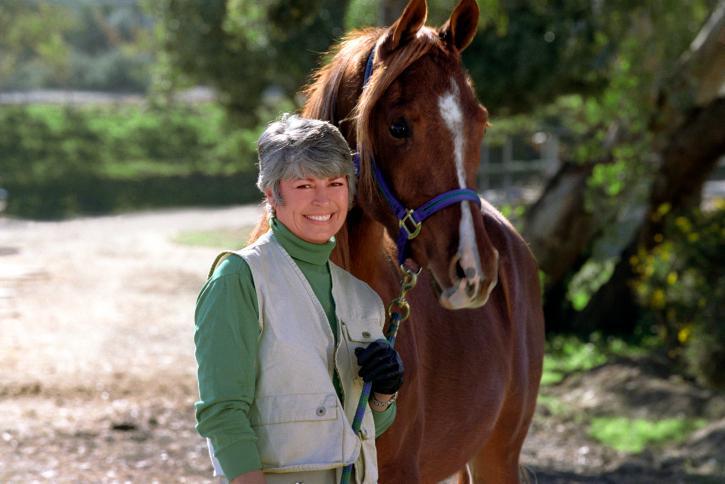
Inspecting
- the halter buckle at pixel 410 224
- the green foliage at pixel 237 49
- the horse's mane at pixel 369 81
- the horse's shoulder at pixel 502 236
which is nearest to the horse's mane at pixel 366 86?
the horse's mane at pixel 369 81

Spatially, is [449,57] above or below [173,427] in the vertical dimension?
above

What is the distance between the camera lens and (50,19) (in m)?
38.2

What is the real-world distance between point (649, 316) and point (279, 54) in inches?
283

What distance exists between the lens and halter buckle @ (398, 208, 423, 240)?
2.73m

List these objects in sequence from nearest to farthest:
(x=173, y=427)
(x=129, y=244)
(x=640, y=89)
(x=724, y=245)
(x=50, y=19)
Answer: (x=173, y=427)
(x=724, y=245)
(x=640, y=89)
(x=129, y=244)
(x=50, y=19)

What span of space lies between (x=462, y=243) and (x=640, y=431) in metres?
5.67

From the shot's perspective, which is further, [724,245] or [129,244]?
[129,244]

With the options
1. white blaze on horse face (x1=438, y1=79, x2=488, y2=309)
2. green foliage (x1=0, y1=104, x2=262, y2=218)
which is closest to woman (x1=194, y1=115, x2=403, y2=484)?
white blaze on horse face (x1=438, y1=79, x2=488, y2=309)

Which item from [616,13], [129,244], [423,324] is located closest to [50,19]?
[129,244]

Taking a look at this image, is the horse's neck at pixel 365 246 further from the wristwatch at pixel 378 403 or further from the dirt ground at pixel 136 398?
the dirt ground at pixel 136 398

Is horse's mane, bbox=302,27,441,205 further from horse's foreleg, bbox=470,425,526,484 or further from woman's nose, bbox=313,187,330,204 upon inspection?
horse's foreleg, bbox=470,425,526,484

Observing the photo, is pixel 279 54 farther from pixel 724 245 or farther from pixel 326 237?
pixel 326 237

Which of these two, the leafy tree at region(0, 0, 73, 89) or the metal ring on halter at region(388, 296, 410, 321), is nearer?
the metal ring on halter at region(388, 296, 410, 321)

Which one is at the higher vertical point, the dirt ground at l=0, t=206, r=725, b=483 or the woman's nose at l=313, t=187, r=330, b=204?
the woman's nose at l=313, t=187, r=330, b=204
